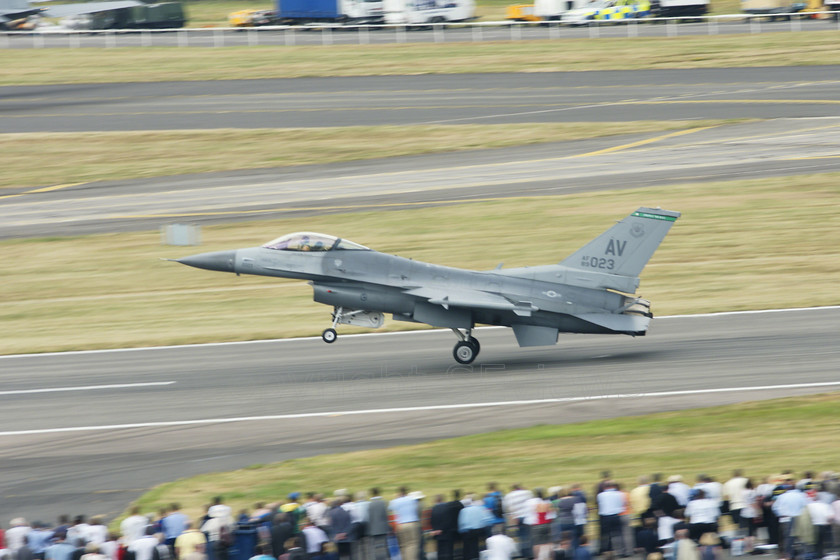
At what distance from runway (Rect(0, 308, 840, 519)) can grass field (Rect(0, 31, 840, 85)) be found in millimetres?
33068

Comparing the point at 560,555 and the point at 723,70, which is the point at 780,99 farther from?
the point at 560,555

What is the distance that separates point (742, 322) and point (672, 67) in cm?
3268

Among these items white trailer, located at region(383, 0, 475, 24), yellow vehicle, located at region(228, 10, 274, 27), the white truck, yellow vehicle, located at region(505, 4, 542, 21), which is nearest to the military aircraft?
white trailer, located at region(383, 0, 475, 24)

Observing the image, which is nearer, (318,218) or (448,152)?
(318,218)

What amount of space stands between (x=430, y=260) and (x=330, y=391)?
11.1m

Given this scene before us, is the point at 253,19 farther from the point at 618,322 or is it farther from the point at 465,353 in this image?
the point at 618,322

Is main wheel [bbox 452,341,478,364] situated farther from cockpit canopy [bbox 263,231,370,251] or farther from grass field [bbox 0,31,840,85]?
grass field [bbox 0,31,840,85]

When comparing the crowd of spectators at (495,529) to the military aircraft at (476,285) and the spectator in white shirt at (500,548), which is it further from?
the military aircraft at (476,285)

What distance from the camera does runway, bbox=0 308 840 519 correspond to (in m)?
19.9

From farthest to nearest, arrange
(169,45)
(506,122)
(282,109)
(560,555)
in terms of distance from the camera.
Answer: (169,45), (282,109), (506,122), (560,555)

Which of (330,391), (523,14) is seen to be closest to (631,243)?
(330,391)

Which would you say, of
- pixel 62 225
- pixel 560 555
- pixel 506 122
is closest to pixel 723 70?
pixel 506 122

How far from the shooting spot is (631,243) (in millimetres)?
23703

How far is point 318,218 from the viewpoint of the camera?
37875 mm
